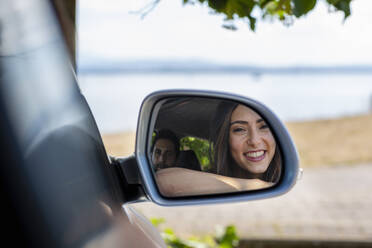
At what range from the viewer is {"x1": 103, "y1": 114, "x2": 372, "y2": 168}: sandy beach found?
29.5ft

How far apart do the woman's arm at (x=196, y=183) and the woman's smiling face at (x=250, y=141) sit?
0.16 ft

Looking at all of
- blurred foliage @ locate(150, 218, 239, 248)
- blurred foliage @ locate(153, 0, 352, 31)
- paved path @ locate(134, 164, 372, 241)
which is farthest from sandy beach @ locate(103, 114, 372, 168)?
blurred foliage @ locate(153, 0, 352, 31)

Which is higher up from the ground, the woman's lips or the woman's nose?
the woman's nose

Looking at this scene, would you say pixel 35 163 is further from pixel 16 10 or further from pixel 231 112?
pixel 231 112

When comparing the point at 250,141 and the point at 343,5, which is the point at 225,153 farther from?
the point at 343,5

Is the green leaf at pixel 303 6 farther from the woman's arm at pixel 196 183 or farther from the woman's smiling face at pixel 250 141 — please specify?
the woman's arm at pixel 196 183

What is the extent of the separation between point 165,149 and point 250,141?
23 centimetres

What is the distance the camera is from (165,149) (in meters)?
1.25

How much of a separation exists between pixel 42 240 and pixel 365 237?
153 inches

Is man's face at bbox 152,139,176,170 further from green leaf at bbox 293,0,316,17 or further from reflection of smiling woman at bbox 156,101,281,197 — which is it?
green leaf at bbox 293,0,316,17

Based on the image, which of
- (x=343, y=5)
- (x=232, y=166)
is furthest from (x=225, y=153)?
(x=343, y=5)

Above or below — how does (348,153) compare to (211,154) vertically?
below

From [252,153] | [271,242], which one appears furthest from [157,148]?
[271,242]

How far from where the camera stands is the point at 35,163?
89cm
